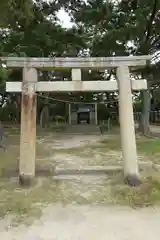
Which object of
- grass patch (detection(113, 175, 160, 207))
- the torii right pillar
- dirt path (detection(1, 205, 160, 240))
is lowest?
dirt path (detection(1, 205, 160, 240))

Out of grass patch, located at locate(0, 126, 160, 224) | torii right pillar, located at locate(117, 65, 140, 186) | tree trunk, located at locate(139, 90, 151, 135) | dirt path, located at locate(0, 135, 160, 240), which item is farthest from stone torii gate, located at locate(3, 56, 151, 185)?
tree trunk, located at locate(139, 90, 151, 135)

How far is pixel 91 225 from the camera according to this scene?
4.28 metres

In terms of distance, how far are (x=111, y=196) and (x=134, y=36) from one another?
7892 millimetres

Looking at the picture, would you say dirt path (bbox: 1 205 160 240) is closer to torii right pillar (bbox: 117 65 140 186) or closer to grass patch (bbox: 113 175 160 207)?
grass patch (bbox: 113 175 160 207)

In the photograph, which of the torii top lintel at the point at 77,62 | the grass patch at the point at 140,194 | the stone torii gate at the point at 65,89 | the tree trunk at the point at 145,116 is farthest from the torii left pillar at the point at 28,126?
the tree trunk at the point at 145,116

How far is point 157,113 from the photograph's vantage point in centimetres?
2125

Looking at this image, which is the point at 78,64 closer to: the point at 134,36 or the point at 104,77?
the point at 134,36

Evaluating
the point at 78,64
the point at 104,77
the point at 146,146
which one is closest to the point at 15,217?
the point at 78,64

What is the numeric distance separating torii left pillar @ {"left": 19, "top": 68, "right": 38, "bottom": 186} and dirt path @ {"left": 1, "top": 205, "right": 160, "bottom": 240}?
46.1 inches

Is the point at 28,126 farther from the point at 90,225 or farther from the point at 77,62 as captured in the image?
the point at 90,225

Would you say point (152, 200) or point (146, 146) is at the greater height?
point (146, 146)

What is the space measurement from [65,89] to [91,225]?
274 centimetres

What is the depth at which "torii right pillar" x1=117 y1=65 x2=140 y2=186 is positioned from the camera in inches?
230

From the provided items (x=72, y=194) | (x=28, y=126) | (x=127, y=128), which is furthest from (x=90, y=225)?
(x=28, y=126)
